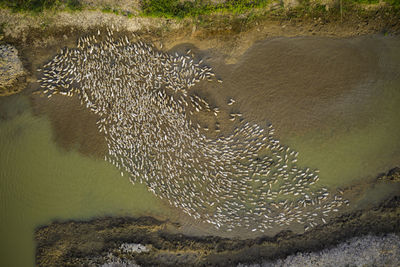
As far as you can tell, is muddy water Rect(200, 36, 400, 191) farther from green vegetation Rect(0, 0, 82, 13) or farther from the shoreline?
green vegetation Rect(0, 0, 82, 13)

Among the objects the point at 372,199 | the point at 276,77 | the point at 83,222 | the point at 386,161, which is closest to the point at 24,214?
the point at 83,222

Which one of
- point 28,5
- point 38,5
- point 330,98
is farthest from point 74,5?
point 330,98

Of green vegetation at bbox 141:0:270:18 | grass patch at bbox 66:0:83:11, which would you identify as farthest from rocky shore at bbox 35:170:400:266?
grass patch at bbox 66:0:83:11

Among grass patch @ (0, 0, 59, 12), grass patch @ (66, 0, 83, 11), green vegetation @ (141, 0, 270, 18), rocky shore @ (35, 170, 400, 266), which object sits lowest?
rocky shore @ (35, 170, 400, 266)

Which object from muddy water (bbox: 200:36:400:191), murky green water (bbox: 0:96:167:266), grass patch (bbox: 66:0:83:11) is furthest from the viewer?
murky green water (bbox: 0:96:167:266)

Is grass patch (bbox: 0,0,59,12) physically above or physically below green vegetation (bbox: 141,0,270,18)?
above

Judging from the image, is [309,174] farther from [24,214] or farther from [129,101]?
[24,214]

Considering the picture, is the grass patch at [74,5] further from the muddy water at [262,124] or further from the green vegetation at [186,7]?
the muddy water at [262,124]
